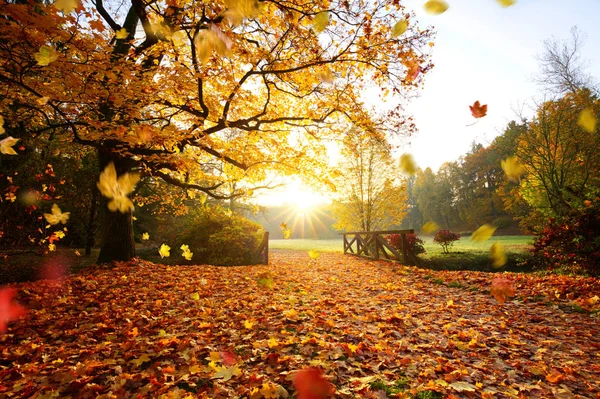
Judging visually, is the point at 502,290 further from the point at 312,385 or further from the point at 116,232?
the point at 116,232

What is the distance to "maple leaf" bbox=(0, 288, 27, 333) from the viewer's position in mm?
4186

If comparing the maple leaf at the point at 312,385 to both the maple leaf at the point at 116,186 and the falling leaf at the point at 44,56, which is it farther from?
the maple leaf at the point at 116,186

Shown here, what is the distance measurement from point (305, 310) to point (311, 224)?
5431cm

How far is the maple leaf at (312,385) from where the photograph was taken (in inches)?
94.0

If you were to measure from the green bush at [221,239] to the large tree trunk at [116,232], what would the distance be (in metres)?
3.79

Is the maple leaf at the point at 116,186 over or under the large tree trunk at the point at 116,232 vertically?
over

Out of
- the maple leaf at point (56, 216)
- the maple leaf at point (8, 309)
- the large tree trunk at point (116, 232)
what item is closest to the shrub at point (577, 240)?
the maple leaf at point (8, 309)

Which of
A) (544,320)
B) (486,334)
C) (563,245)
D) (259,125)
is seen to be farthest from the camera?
(259,125)

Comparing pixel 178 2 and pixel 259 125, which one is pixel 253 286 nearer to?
pixel 259 125

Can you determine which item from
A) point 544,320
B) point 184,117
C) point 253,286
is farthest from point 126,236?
point 544,320

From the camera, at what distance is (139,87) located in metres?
5.41

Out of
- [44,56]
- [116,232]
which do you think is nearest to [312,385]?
[44,56]

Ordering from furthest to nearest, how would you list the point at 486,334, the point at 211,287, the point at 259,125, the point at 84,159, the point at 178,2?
the point at 84,159, the point at 259,125, the point at 211,287, the point at 178,2, the point at 486,334

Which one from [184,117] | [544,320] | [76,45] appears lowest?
[544,320]
